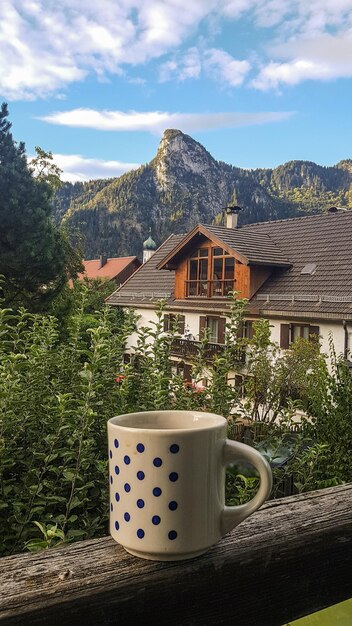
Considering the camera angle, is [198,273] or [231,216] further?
[231,216]

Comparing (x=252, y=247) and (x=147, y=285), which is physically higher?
(x=252, y=247)

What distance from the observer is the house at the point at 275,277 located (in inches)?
406

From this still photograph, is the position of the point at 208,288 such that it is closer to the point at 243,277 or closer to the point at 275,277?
the point at 243,277

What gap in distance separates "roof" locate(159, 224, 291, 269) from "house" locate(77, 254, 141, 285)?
1451 centimetres

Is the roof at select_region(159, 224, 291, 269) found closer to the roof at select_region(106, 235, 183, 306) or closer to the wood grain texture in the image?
the wood grain texture

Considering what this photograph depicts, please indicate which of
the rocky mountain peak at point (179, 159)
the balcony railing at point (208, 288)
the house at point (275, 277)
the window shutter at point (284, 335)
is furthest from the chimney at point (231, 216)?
the rocky mountain peak at point (179, 159)

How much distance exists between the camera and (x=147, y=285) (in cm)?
1598

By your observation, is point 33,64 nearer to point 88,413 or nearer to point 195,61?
point 195,61

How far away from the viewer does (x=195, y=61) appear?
1452 centimetres

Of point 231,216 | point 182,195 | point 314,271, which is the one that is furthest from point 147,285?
point 182,195

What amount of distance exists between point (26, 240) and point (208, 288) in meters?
4.68

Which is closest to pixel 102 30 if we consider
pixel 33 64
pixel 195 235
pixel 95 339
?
pixel 95 339

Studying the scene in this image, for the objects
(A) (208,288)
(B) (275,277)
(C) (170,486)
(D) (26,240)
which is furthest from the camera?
(A) (208,288)

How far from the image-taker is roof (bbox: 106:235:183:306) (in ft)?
49.9
